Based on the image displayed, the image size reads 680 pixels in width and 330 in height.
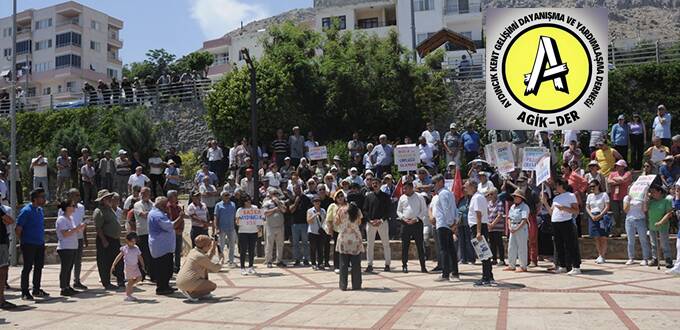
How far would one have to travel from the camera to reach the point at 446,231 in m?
10.5

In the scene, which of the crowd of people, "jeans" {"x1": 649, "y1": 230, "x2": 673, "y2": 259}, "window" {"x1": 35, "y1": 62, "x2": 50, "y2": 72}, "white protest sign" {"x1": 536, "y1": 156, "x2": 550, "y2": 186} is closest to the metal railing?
the crowd of people

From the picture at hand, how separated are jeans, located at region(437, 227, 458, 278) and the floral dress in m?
1.43

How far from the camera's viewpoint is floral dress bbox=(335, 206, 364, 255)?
1006cm

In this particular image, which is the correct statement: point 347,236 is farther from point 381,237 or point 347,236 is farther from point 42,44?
point 42,44

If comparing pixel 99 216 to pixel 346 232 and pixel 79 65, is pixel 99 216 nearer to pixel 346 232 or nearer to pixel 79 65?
pixel 346 232

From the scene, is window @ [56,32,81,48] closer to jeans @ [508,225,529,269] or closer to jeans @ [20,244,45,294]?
jeans @ [20,244,45,294]

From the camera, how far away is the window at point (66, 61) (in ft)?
217

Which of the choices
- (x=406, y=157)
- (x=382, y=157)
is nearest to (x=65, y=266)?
(x=406, y=157)

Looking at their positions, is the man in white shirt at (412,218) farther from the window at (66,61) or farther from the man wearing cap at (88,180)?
the window at (66,61)

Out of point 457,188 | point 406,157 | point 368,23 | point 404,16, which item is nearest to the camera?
point 457,188

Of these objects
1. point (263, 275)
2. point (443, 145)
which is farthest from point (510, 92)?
point (263, 275)

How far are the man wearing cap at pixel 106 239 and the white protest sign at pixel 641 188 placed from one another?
949 cm

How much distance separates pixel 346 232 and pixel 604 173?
25.4 ft

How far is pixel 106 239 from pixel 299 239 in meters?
4.02
